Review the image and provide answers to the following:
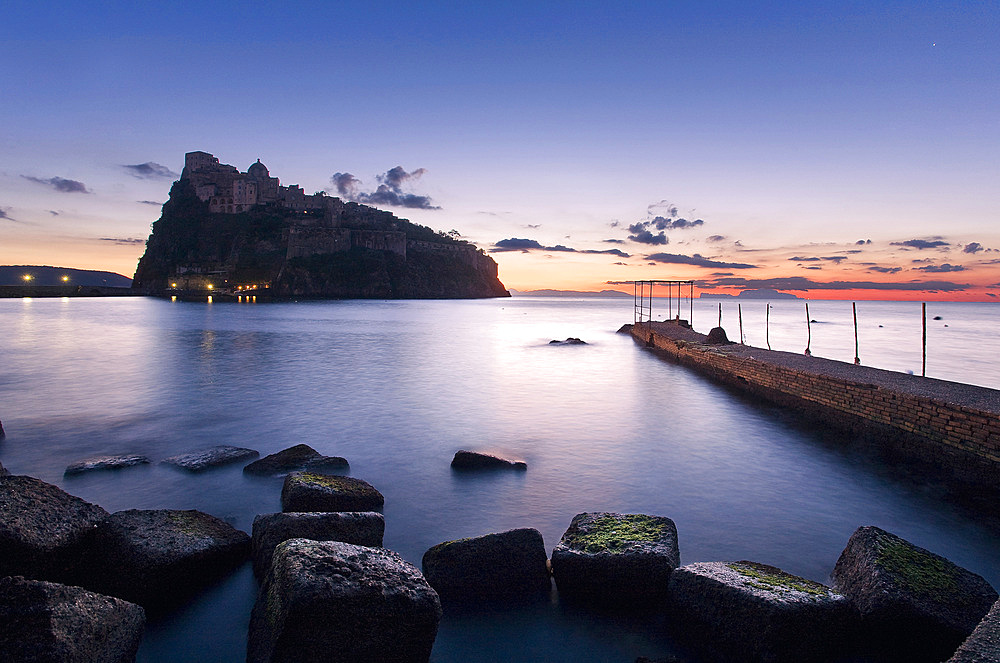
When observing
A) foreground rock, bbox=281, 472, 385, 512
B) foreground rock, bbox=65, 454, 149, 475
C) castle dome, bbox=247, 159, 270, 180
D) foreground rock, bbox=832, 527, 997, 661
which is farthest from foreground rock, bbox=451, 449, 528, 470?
castle dome, bbox=247, 159, 270, 180

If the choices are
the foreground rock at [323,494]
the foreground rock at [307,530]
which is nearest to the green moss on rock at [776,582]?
the foreground rock at [307,530]

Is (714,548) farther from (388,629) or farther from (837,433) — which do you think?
(837,433)

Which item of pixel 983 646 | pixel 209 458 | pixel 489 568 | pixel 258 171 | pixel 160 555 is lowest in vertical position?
pixel 209 458

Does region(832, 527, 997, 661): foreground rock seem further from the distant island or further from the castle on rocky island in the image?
the castle on rocky island

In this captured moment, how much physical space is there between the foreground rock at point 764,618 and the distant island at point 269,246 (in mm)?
104137

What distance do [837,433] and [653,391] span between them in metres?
6.06

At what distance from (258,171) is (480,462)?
126 metres

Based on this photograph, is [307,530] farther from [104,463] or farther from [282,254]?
[282,254]

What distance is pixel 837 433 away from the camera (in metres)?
10.0

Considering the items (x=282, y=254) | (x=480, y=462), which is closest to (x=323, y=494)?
(x=480, y=462)

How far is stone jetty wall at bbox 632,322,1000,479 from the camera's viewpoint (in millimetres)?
7218

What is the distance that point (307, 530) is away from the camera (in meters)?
4.30

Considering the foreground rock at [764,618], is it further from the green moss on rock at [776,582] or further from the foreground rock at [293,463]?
the foreground rock at [293,463]

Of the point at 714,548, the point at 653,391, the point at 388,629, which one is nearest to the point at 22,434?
the point at 388,629
